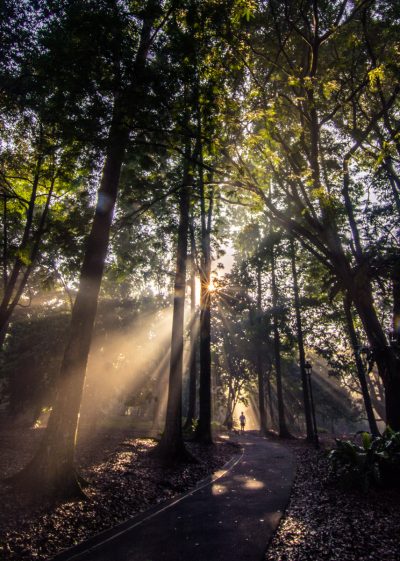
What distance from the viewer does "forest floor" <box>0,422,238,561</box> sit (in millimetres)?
4523

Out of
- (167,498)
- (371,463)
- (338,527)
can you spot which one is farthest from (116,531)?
(371,463)

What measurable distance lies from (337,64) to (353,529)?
34.1 feet

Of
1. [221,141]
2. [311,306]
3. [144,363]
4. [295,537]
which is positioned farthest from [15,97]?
[311,306]

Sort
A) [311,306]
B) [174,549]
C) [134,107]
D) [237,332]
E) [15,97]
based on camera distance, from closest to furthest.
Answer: [174,549] < [134,107] < [15,97] < [311,306] < [237,332]

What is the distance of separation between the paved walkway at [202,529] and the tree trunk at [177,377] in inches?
111

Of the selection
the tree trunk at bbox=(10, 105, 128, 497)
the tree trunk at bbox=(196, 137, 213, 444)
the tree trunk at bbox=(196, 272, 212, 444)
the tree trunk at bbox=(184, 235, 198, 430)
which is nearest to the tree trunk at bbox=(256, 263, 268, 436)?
the tree trunk at bbox=(184, 235, 198, 430)

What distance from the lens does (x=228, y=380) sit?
38.5 meters

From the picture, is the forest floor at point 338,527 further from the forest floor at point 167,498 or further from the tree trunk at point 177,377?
the tree trunk at point 177,377

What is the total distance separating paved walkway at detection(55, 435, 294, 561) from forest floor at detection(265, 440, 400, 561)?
0.98 feet

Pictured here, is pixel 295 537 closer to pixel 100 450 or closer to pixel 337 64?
pixel 100 450

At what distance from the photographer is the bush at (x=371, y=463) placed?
22.2 ft

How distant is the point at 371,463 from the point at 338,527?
8.94 feet

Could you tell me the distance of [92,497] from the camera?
6297 millimetres

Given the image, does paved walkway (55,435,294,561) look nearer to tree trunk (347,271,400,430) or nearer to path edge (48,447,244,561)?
path edge (48,447,244,561)
